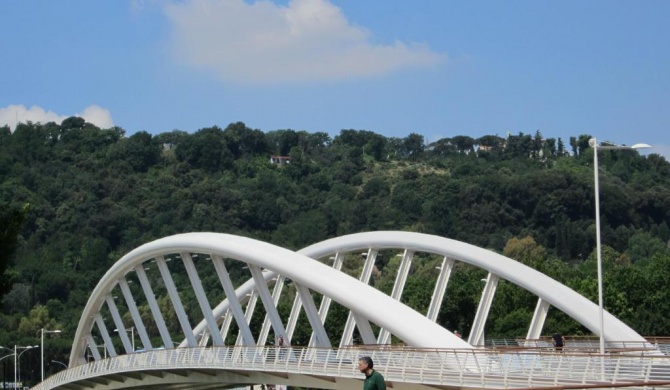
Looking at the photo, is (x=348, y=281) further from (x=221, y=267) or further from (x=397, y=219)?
(x=397, y=219)

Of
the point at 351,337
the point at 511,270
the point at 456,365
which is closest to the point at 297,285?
the point at 511,270

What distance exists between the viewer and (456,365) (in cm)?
3966

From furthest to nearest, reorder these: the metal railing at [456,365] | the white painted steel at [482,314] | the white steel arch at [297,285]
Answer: the white painted steel at [482,314] < the white steel arch at [297,285] < the metal railing at [456,365]

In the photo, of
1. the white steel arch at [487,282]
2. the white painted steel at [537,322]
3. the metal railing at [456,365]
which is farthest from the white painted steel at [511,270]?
the metal railing at [456,365]

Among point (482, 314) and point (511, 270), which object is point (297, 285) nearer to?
point (482, 314)

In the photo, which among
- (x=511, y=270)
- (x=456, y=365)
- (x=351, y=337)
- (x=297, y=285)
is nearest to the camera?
(x=456, y=365)

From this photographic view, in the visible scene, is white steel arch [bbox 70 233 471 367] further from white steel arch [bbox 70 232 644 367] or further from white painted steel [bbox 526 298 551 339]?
white painted steel [bbox 526 298 551 339]

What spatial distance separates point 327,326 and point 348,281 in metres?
43.7

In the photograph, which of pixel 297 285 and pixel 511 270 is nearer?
pixel 297 285

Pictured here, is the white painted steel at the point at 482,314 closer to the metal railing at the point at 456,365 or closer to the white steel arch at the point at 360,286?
the white steel arch at the point at 360,286

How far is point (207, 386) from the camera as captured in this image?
67.8 m

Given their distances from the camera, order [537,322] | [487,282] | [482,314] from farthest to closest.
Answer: [487,282] < [482,314] < [537,322]

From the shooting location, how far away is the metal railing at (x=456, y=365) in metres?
33.4

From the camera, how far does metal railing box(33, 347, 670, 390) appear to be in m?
33.4
